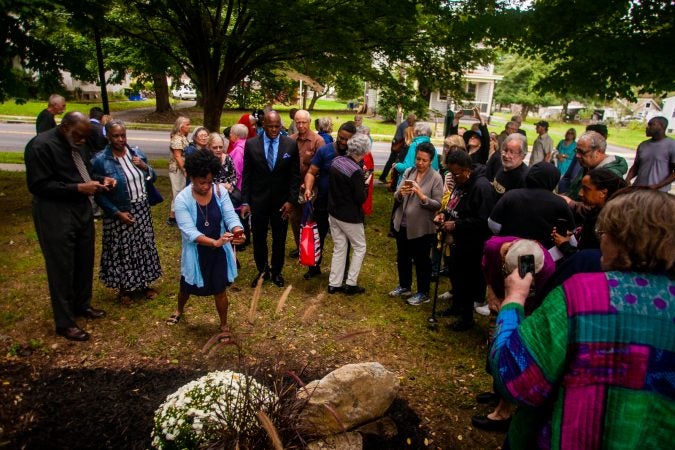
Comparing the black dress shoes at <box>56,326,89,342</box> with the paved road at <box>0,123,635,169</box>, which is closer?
the black dress shoes at <box>56,326,89,342</box>

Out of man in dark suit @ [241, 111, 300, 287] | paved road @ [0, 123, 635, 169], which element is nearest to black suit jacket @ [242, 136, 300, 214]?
man in dark suit @ [241, 111, 300, 287]

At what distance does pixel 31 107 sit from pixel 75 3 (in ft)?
76.5

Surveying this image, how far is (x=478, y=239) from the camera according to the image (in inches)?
181

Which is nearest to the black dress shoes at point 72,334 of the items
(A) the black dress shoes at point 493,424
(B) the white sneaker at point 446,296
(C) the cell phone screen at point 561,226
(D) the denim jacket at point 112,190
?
(D) the denim jacket at point 112,190

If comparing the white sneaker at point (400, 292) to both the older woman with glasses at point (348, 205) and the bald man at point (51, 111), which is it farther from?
the bald man at point (51, 111)

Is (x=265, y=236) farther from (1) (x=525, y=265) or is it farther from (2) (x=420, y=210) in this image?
(1) (x=525, y=265)

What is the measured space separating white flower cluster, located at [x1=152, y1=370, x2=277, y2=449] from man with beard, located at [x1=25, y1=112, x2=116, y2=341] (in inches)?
79.7

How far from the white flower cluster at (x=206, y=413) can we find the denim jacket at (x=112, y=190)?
8.13ft

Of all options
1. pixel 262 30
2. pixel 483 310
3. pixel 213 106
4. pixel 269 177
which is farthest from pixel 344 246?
pixel 213 106

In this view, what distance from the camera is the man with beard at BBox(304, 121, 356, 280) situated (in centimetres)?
539

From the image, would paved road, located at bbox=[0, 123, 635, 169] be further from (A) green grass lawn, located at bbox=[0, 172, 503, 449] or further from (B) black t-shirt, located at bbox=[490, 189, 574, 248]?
(B) black t-shirt, located at bbox=[490, 189, 574, 248]

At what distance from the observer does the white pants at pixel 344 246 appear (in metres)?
5.27

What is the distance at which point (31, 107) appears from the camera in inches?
1035

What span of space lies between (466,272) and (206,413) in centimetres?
304
